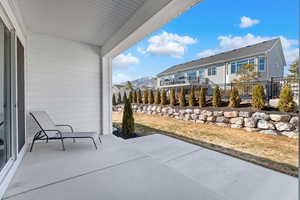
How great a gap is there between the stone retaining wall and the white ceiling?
16.7ft

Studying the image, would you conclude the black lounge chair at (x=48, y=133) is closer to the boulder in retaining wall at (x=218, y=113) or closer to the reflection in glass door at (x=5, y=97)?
the reflection in glass door at (x=5, y=97)

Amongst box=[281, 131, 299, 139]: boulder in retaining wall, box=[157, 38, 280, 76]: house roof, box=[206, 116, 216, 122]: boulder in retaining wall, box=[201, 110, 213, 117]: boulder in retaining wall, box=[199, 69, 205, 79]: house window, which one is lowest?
box=[281, 131, 299, 139]: boulder in retaining wall

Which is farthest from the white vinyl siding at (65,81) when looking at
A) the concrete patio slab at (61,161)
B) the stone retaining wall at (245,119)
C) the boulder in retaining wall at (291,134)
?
the boulder in retaining wall at (291,134)

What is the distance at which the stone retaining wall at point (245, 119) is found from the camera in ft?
15.2

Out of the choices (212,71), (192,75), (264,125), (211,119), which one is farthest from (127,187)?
(192,75)

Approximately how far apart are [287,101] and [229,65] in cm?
881

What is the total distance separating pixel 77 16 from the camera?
122 inches

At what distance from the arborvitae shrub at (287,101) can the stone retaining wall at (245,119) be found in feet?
0.64

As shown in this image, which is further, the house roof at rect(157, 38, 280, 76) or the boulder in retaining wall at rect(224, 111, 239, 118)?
the house roof at rect(157, 38, 280, 76)

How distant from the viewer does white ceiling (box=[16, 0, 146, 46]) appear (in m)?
2.65

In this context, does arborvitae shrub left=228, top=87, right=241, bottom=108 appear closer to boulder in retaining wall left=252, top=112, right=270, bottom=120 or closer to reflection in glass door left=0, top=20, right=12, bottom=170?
boulder in retaining wall left=252, top=112, right=270, bottom=120

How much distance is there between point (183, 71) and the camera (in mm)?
16188

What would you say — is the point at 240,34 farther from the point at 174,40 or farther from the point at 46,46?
the point at 46,46

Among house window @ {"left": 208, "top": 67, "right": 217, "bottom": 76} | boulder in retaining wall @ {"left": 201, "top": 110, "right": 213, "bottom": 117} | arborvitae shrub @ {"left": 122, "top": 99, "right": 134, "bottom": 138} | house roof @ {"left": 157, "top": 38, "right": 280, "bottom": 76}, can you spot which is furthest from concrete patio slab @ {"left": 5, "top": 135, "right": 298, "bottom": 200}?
house window @ {"left": 208, "top": 67, "right": 217, "bottom": 76}
